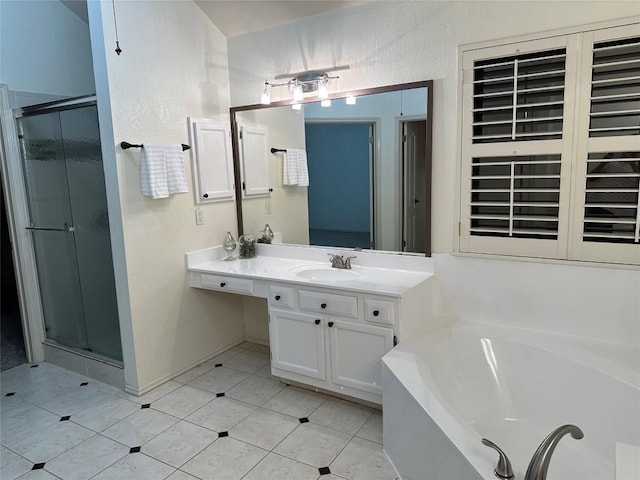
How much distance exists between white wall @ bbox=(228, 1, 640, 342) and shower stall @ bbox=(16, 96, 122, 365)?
1.60 m

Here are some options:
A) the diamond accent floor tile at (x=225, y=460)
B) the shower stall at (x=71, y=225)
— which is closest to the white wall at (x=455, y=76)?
the diamond accent floor tile at (x=225, y=460)

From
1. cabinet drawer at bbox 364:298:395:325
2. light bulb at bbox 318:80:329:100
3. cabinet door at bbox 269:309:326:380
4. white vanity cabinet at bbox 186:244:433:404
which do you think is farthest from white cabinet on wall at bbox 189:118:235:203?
cabinet drawer at bbox 364:298:395:325

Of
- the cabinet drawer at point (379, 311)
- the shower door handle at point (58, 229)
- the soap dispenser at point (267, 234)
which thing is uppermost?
the shower door handle at point (58, 229)

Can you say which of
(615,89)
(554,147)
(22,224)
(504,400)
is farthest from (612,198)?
(22,224)

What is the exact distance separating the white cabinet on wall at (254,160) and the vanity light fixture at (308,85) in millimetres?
308

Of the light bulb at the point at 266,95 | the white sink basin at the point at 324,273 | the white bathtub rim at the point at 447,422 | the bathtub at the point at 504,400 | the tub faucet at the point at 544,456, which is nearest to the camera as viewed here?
the tub faucet at the point at 544,456

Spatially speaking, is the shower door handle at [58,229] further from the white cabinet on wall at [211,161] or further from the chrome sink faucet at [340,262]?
the chrome sink faucet at [340,262]

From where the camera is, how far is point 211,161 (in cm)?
324

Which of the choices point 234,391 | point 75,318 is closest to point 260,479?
point 234,391

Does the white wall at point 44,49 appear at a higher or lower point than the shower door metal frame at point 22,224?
Answer: higher

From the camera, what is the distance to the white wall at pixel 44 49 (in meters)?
3.15

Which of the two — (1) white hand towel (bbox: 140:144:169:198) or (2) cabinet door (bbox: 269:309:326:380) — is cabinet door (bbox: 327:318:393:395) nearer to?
(2) cabinet door (bbox: 269:309:326:380)

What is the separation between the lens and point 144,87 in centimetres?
278

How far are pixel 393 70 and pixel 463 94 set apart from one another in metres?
0.49
